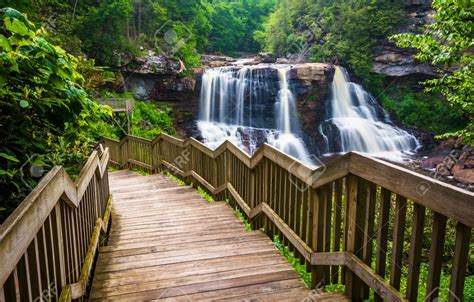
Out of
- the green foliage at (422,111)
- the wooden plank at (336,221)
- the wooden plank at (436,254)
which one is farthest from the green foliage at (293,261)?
the green foliage at (422,111)

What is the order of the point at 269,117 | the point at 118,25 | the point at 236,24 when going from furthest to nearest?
the point at 236,24, the point at 269,117, the point at 118,25

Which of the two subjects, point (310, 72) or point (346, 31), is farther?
point (346, 31)

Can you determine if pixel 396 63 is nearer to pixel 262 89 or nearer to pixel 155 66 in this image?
pixel 262 89

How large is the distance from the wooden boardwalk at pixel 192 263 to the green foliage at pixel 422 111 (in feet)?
75.2

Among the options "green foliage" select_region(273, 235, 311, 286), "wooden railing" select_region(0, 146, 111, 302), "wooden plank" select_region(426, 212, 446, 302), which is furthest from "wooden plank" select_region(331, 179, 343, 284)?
"wooden railing" select_region(0, 146, 111, 302)

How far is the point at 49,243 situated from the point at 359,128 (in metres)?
22.1

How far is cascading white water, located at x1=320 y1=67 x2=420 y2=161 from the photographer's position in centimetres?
2175

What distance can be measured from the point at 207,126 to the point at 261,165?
686 inches

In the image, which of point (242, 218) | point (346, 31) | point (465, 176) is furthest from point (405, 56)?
point (242, 218)

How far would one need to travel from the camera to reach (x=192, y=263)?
343cm

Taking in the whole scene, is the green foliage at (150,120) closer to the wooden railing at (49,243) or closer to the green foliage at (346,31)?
the green foliage at (346,31)

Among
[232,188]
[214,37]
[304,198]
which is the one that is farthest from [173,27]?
[304,198]

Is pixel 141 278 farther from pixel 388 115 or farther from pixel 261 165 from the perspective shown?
pixel 388 115

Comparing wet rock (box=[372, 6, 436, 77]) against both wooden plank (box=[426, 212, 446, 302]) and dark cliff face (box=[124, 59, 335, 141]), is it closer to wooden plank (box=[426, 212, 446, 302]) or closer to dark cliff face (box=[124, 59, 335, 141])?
dark cliff face (box=[124, 59, 335, 141])
